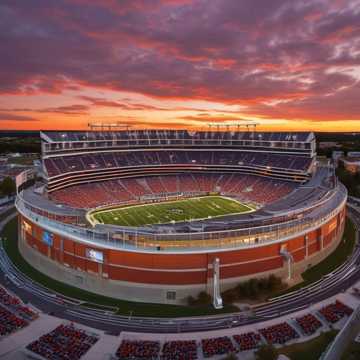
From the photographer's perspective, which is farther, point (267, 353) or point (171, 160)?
point (171, 160)

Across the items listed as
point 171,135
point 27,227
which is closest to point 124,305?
point 27,227

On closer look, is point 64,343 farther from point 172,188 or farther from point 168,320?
point 172,188

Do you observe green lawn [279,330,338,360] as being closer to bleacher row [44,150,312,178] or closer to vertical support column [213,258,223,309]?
vertical support column [213,258,223,309]

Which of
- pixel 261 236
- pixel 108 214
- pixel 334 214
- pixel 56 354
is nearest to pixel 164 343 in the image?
pixel 56 354

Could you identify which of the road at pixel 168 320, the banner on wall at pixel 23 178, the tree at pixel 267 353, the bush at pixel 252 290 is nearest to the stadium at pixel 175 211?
the banner on wall at pixel 23 178

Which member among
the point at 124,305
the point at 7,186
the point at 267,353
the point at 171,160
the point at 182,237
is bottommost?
the point at 124,305

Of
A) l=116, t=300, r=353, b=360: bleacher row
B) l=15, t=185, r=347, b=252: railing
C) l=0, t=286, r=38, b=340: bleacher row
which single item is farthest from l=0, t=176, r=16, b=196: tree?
l=116, t=300, r=353, b=360: bleacher row
